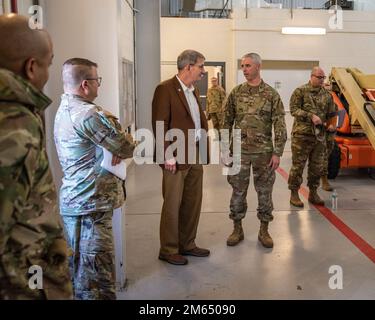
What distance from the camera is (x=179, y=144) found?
10.8 feet

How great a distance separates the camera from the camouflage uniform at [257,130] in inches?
143

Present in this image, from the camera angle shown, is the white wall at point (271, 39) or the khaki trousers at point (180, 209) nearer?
the khaki trousers at point (180, 209)

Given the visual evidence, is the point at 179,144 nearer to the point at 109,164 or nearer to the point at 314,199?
the point at 109,164

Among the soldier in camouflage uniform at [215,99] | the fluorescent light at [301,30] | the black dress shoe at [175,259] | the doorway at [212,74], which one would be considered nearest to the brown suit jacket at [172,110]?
the black dress shoe at [175,259]

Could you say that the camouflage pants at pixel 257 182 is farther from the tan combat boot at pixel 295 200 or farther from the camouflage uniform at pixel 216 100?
the camouflage uniform at pixel 216 100

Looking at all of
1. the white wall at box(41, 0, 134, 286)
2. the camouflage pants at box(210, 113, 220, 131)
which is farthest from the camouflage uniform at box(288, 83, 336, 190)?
the camouflage pants at box(210, 113, 220, 131)

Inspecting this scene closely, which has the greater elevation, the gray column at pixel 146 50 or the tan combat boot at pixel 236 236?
the gray column at pixel 146 50

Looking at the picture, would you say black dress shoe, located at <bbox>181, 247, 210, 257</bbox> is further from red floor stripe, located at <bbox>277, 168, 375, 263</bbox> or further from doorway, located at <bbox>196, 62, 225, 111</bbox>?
doorway, located at <bbox>196, 62, 225, 111</bbox>

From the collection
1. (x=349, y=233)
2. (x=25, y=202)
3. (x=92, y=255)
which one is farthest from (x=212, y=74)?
(x=25, y=202)

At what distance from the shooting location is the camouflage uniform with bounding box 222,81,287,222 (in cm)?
364

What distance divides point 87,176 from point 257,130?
6.15 feet

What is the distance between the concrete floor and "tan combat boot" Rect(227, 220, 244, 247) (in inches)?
2.1

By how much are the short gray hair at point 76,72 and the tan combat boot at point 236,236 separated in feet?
7.36

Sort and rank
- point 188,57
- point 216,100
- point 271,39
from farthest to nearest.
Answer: point 271,39, point 216,100, point 188,57
